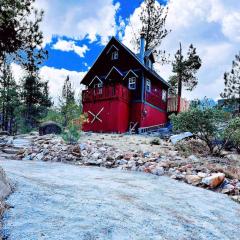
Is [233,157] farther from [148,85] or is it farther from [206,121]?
[148,85]

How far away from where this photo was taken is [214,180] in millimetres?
7492

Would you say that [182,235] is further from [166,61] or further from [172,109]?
[166,61]

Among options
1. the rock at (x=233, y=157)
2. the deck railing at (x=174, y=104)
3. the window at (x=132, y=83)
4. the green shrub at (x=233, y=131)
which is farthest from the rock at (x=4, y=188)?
the deck railing at (x=174, y=104)

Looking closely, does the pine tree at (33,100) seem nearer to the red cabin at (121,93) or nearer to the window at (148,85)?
the red cabin at (121,93)

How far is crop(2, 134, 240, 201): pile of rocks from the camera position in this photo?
25.1ft

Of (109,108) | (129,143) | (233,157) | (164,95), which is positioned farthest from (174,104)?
(233,157)

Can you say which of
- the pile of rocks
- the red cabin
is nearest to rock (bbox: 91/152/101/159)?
the pile of rocks

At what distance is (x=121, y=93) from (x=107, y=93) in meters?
1.05

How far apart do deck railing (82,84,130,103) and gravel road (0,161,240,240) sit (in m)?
16.3

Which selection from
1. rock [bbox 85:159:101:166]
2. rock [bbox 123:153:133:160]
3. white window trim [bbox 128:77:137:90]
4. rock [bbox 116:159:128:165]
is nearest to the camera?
rock [bbox 116:159:128:165]

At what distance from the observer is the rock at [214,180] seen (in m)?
7.42

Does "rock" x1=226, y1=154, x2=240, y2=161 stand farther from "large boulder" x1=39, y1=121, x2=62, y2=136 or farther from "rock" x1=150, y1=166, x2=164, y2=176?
"large boulder" x1=39, y1=121, x2=62, y2=136

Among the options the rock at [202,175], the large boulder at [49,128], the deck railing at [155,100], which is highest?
the deck railing at [155,100]

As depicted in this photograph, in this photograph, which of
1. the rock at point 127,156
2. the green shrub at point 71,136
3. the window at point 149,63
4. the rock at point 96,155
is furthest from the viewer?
the window at point 149,63
